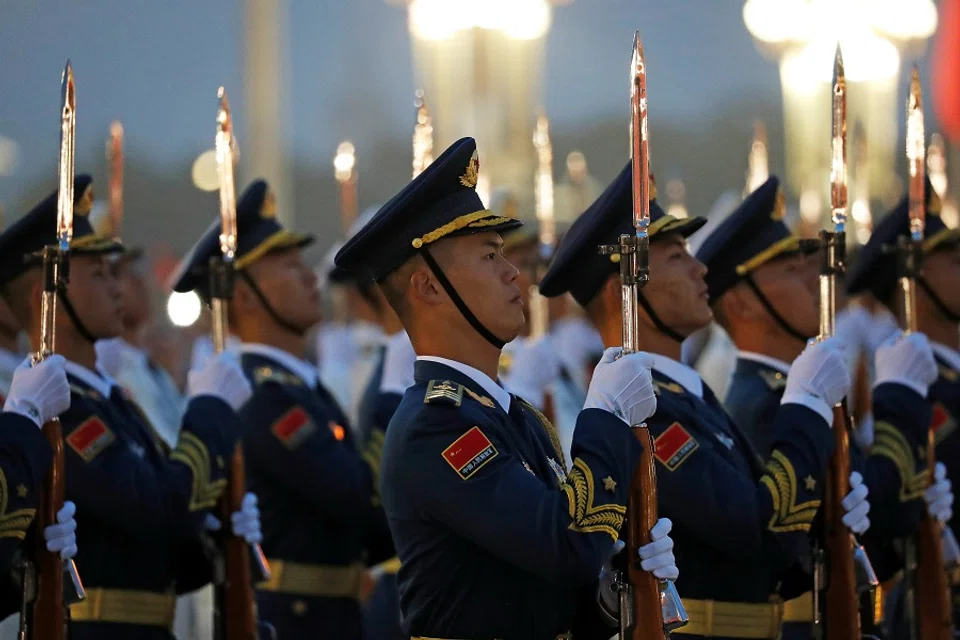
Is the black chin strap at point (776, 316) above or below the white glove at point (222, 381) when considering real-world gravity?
above

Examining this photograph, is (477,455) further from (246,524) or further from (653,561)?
(246,524)

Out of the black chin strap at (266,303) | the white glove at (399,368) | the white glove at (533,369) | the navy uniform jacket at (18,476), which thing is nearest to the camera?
the navy uniform jacket at (18,476)

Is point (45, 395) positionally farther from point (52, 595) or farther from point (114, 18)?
point (114, 18)

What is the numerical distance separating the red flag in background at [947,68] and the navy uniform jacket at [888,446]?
1823 cm

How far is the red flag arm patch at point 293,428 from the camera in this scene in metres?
6.17

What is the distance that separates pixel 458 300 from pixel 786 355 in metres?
2.02

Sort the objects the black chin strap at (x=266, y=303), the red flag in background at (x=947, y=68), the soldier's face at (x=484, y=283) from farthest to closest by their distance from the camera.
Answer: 1. the red flag in background at (x=947, y=68)
2. the black chin strap at (x=266, y=303)
3. the soldier's face at (x=484, y=283)

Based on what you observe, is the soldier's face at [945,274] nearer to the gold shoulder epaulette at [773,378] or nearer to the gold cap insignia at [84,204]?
the gold shoulder epaulette at [773,378]

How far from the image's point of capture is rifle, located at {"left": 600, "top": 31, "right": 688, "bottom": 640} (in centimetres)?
390

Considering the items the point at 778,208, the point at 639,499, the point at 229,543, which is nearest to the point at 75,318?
the point at 229,543

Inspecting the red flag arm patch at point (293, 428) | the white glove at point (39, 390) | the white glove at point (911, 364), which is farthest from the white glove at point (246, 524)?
the white glove at point (911, 364)

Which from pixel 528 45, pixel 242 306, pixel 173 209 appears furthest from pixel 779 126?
pixel 242 306

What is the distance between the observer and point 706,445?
4.77 metres

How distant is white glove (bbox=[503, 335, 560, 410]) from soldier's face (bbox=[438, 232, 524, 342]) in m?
4.02
